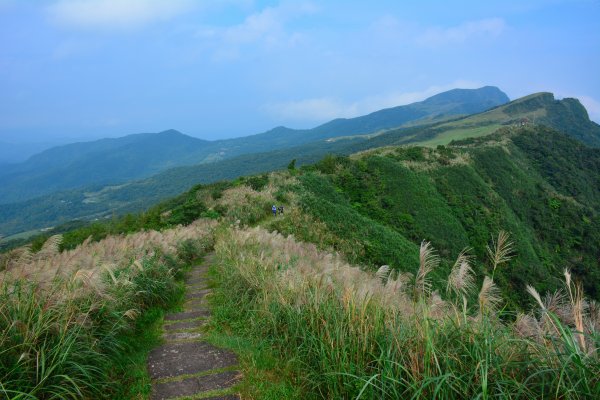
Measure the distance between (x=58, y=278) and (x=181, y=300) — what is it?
2.57 meters

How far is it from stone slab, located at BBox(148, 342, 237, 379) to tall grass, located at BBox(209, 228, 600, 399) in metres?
0.58

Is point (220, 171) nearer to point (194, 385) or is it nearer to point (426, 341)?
point (194, 385)

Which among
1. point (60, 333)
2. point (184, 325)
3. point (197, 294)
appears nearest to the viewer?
point (60, 333)

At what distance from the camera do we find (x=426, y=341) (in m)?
3.28

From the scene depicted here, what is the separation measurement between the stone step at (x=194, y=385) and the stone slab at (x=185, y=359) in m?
0.17

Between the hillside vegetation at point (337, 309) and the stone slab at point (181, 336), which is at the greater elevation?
the hillside vegetation at point (337, 309)

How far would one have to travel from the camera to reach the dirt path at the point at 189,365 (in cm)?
399

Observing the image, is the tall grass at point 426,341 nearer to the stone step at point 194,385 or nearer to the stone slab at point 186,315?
the stone step at point 194,385

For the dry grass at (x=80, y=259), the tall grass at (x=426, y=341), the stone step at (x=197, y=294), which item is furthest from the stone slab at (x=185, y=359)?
the stone step at (x=197, y=294)

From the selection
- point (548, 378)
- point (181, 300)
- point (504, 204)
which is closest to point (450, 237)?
point (504, 204)

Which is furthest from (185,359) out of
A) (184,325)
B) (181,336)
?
(184,325)

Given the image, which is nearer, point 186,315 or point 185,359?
point 185,359

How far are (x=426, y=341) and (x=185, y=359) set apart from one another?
306 centimetres

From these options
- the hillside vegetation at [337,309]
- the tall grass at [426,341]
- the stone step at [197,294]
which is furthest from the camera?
the stone step at [197,294]
